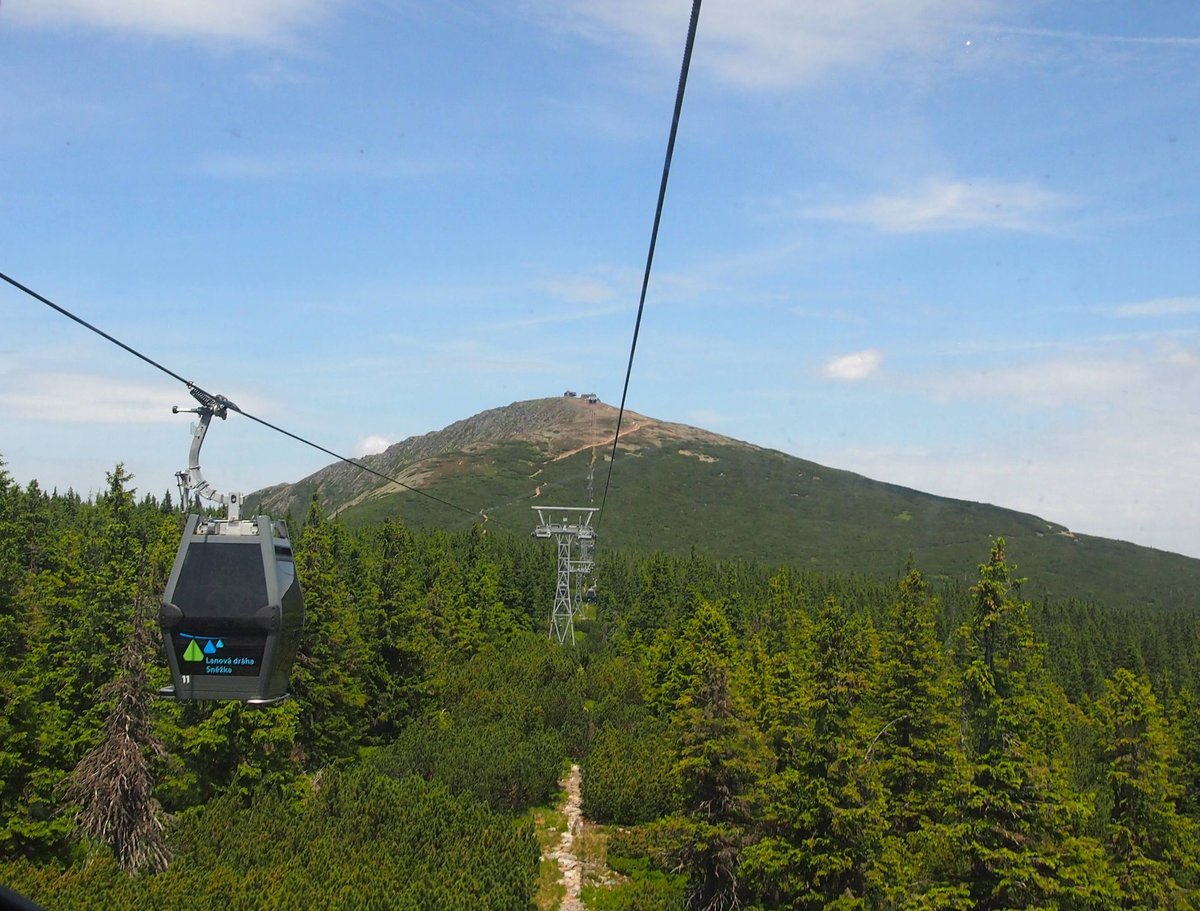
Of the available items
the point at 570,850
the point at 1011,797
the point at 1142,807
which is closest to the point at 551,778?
the point at 570,850

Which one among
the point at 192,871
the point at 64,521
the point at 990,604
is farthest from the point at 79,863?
the point at 64,521

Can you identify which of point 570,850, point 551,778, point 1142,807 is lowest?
point 570,850

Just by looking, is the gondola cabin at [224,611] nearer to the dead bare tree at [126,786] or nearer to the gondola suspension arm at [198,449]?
the gondola suspension arm at [198,449]

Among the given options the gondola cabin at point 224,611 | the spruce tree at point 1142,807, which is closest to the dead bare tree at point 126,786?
the gondola cabin at point 224,611

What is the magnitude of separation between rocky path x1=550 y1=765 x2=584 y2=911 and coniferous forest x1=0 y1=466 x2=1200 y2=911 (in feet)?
2.97

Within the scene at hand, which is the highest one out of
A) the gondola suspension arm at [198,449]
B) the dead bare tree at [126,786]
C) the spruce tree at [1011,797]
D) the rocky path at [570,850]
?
the gondola suspension arm at [198,449]

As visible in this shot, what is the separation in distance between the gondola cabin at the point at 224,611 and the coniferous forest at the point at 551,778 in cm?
1358

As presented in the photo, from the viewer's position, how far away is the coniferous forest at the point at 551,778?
2489 cm

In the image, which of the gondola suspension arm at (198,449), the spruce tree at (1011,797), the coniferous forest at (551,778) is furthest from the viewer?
the coniferous forest at (551,778)

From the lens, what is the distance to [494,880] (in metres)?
28.4

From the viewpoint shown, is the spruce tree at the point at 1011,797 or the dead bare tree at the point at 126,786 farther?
the dead bare tree at the point at 126,786

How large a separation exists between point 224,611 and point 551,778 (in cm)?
3469

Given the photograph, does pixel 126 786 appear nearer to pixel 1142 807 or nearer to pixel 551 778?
pixel 551 778

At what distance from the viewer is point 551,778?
45.3 m
